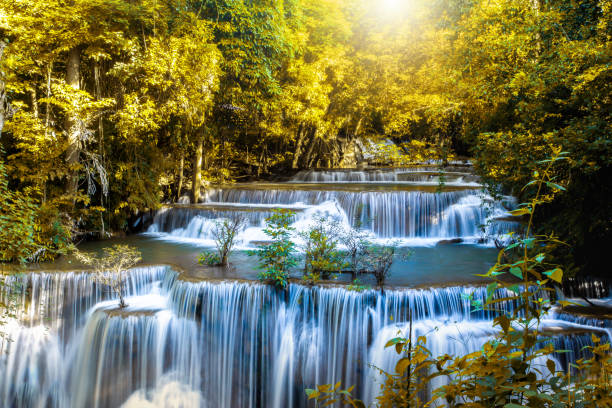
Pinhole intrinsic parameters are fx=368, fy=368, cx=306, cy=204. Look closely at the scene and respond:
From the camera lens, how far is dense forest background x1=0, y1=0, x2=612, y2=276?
6270 mm

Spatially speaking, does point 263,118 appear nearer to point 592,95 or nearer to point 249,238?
point 249,238

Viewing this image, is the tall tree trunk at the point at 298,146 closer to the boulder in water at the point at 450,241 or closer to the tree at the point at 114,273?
the boulder in water at the point at 450,241

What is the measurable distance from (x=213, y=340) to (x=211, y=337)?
0.21 feet

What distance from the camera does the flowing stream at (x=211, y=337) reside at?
609 cm

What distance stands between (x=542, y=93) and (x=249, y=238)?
7.63 m

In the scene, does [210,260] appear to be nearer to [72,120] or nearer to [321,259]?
[321,259]

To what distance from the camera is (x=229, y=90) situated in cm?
1291

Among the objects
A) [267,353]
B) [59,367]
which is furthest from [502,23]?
[59,367]

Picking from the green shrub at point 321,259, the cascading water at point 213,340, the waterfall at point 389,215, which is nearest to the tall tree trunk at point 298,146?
the waterfall at point 389,215

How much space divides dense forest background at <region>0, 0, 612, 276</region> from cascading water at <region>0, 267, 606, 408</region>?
160 centimetres

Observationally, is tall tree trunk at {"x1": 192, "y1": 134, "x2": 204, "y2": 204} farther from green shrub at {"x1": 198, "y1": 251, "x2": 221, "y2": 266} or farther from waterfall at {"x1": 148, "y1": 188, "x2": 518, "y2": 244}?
green shrub at {"x1": 198, "y1": 251, "x2": 221, "y2": 266}

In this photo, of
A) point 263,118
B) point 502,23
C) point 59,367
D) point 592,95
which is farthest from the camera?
point 263,118

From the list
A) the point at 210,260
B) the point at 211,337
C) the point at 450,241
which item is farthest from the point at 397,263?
the point at 211,337

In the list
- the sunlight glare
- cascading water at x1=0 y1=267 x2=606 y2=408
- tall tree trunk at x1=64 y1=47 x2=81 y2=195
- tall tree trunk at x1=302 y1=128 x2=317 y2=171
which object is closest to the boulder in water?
cascading water at x1=0 y1=267 x2=606 y2=408
